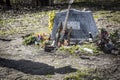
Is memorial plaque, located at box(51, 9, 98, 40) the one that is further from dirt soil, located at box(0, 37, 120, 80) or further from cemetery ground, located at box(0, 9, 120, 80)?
dirt soil, located at box(0, 37, 120, 80)

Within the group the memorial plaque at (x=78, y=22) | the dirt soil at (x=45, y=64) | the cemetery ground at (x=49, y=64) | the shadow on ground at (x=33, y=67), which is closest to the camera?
the cemetery ground at (x=49, y=64)

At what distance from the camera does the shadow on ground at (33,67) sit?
970 centimetres

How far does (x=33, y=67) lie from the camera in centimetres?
1016

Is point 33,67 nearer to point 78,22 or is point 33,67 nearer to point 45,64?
point 45,64

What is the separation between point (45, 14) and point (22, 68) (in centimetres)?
1039

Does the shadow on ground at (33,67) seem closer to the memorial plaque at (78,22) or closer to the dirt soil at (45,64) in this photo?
the dirt soil at (45,64)

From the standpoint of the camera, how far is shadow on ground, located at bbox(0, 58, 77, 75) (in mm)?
9703

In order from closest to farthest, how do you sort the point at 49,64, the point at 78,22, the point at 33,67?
the point at 33,67 < the point at 49,64 < the point at 78,22

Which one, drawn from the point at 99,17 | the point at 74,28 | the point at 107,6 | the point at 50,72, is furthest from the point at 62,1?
the point at 50,72

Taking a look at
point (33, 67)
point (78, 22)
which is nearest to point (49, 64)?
point (33, 67)

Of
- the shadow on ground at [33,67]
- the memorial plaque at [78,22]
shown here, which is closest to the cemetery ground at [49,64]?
the shadow on ground at [33,67]

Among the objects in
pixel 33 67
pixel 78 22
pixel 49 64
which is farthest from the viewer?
pixel 78 22

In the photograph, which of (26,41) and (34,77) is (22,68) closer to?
(34,77)

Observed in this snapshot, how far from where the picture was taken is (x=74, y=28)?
12992mm
